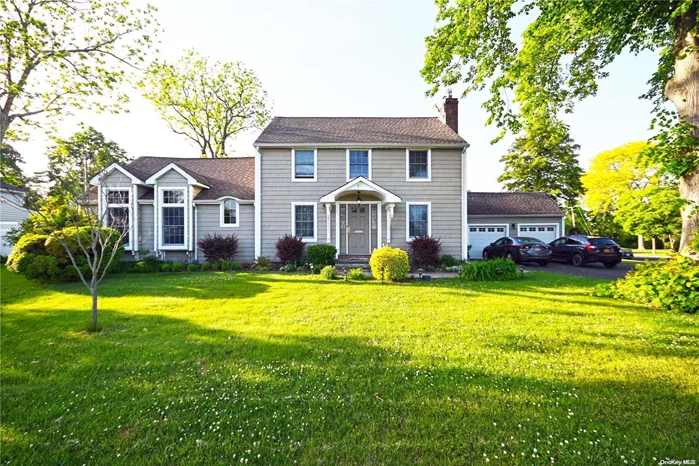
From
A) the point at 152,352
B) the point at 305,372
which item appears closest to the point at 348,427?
the point at 305,372

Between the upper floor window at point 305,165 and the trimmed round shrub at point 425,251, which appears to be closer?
the trimmed round shrub at point 425,251

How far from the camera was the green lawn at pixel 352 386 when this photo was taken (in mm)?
2205

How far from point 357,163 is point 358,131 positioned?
2.15 m

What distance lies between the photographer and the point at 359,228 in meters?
13.6

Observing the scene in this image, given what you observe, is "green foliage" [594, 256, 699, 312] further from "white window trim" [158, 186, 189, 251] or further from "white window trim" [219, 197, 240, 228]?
"white window trim" [158, 186, 189, 251]

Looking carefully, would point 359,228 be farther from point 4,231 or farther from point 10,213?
point 10,213

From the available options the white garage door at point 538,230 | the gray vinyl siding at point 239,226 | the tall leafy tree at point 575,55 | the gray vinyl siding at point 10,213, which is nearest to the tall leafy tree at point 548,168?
the white garage door at point 538,230

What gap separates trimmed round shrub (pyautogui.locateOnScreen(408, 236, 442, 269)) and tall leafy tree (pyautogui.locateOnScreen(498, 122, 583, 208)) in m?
23.9

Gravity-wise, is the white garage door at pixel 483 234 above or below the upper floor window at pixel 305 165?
below

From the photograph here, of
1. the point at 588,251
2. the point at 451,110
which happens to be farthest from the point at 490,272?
the point at 451,110

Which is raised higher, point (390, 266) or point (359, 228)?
point (359, 228)

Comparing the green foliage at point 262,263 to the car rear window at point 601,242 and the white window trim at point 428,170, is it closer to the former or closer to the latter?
the white window trim at point 428,170

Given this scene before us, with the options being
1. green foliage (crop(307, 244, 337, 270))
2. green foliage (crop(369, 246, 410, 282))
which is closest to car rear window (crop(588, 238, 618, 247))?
green foliage (crop(369, 246, 410, 282))

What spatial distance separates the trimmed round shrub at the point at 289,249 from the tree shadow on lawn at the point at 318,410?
8.29 meters
